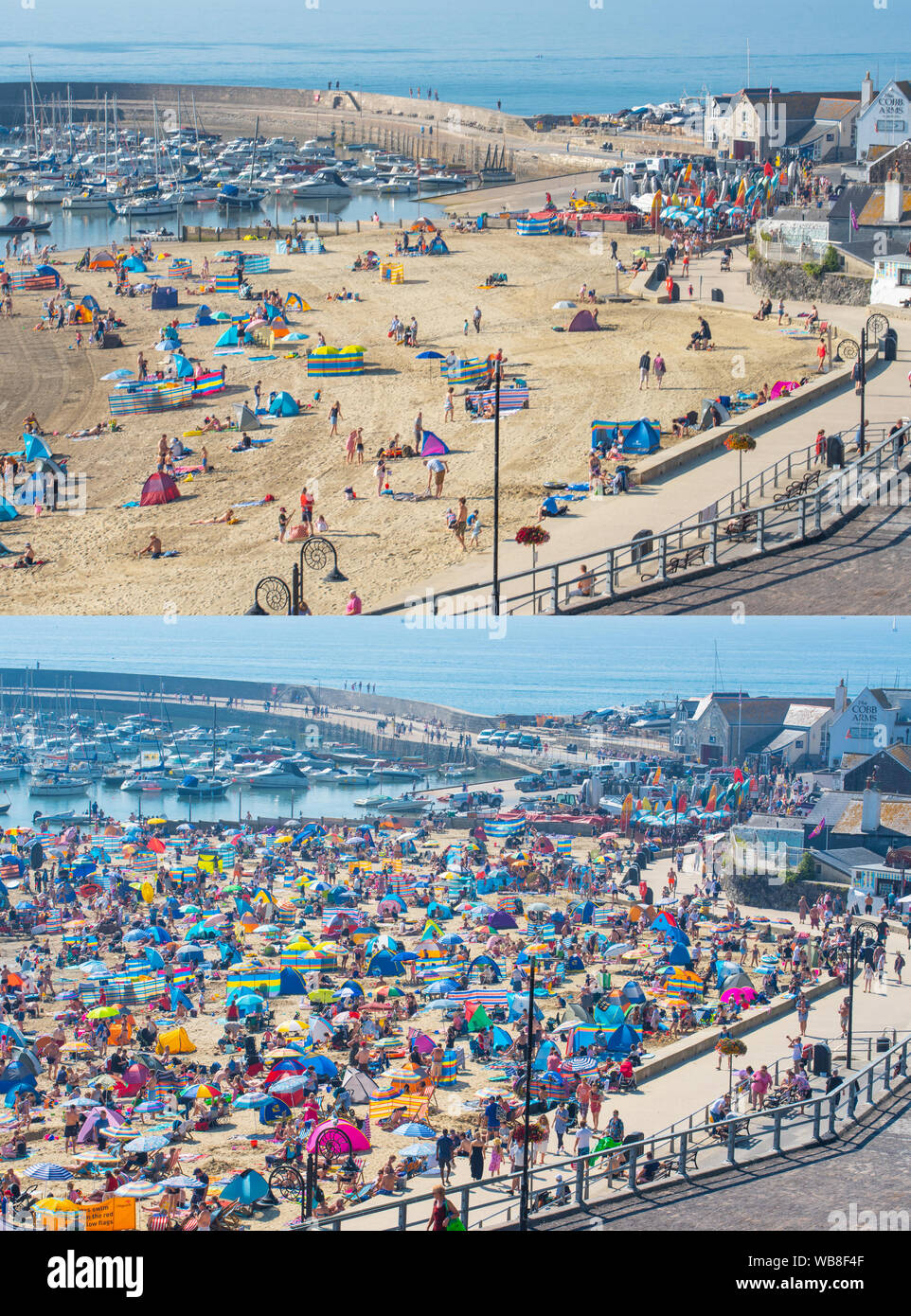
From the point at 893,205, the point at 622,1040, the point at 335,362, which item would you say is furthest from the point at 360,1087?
the point at 893,205

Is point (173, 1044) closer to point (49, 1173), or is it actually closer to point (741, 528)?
point (49, 1173)

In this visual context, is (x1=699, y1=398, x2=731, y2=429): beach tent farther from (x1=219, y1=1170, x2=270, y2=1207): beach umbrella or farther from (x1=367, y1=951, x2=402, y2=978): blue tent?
(x1=219, y1=1170, x2=270, y2=1207): beach umbrella

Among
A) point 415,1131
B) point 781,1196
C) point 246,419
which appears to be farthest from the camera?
point 246,419

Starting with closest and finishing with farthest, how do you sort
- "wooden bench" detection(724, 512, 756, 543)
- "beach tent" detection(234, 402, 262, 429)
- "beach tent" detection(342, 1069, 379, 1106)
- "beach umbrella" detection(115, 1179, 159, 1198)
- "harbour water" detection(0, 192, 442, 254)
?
"beach umbrella" detection(115, 1179, 159, 1198) → "beach tent" detection(342, 1069, 379, 1106) → "wooden bench" detection(724, 512, 756, 543) → "beach tent" detection(234, 402, 262, 429) → "harbour water" detection(0, 192, 442, 254)

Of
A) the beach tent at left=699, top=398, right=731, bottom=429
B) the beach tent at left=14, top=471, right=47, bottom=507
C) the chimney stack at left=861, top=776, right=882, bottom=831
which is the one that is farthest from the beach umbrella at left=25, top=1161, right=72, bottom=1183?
the beach tent at left=699, top=398, right=731, bottom=429

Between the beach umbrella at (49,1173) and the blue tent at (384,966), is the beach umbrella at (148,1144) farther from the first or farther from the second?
the blue tent at (384,966)

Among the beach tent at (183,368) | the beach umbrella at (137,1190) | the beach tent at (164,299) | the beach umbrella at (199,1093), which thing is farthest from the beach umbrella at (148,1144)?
the beach tent at (164,299)

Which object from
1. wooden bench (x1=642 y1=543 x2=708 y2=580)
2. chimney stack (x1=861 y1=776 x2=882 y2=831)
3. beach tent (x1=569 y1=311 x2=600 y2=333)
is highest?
beach tent (x1=569 y1=311 x2=600 y2=333)
